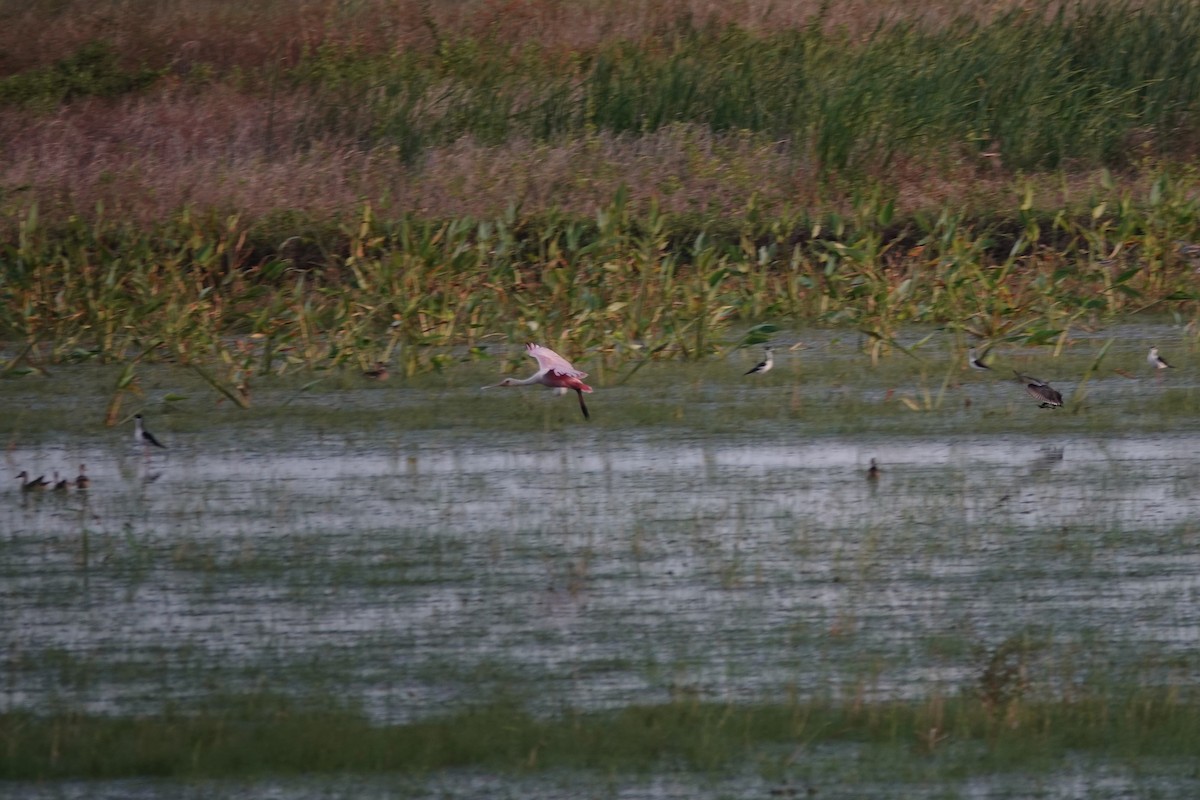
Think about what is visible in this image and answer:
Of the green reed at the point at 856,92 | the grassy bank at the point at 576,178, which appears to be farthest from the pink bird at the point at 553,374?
the green reed at the point at 856,92

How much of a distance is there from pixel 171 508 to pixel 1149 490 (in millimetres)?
3108

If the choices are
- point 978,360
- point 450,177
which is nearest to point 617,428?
point 978,360

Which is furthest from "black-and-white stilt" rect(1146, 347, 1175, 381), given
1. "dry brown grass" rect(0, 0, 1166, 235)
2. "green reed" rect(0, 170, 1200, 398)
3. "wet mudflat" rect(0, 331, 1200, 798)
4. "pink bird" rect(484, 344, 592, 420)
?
"dry brown grass" rect(0, 0, 1166, 235)

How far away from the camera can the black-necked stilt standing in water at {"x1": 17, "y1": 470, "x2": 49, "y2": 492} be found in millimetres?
5902

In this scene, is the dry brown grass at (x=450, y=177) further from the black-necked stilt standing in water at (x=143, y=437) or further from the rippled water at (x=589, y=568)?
the rippled water at (x=589, y=568)

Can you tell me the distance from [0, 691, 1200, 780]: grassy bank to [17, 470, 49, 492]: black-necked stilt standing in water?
81.3 inches

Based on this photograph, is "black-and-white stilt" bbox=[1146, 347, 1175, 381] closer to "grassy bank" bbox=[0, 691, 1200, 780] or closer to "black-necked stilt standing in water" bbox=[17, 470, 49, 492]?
"grassy bank" bbox=[0, 691, 1200, 780]

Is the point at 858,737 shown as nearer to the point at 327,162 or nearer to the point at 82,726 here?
the point at 82,726

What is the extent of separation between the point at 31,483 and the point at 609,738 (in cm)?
288

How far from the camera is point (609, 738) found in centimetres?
378

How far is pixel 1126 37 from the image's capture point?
13125mm

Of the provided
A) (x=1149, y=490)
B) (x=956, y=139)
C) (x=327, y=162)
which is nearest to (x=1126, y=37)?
(x=956, y=139)

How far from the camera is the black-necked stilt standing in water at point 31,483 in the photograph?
5.90 metres

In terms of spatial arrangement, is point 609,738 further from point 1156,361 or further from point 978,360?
point 1156,361
